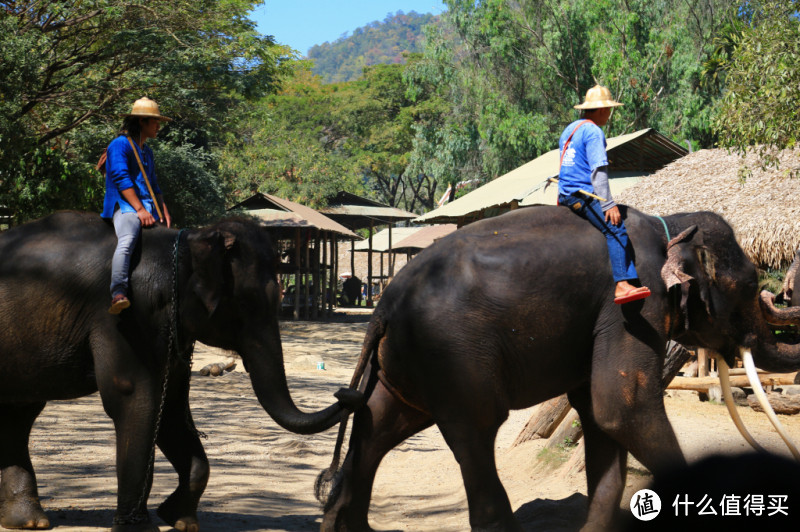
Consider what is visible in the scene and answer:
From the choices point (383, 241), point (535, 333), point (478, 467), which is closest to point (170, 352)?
point (478, 467)

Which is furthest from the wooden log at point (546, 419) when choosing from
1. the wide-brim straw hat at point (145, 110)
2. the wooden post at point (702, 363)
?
the wooden post at point (702, 363)

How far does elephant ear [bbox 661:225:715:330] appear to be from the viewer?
471 centimetres

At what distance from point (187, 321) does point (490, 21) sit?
2845cm

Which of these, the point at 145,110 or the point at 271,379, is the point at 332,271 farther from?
the point at 271,379

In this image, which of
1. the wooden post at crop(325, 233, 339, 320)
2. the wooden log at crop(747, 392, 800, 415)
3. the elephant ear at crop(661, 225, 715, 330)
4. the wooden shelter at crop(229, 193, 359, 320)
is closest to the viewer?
the elephant ear at crop(661, 225, 715, 330)

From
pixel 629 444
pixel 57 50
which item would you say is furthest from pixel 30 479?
pixel 57 50

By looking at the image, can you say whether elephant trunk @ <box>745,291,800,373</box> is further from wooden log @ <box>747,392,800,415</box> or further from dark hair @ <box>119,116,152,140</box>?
wooden log @ <box>747,392,800,415</box>

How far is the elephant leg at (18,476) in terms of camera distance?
530cm

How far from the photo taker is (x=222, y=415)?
10.5 meters

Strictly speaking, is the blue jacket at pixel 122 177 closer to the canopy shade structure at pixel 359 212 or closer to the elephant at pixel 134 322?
the elephant at pixel 134 322

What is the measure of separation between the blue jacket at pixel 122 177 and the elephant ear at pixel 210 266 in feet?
1.73

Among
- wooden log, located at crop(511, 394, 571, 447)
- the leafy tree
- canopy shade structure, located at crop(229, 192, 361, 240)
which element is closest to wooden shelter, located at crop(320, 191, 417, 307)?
the leafy tree

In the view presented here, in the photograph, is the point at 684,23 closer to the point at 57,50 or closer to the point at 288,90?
the point at 57,50

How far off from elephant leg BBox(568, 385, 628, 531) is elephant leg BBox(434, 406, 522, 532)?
1.96ft
